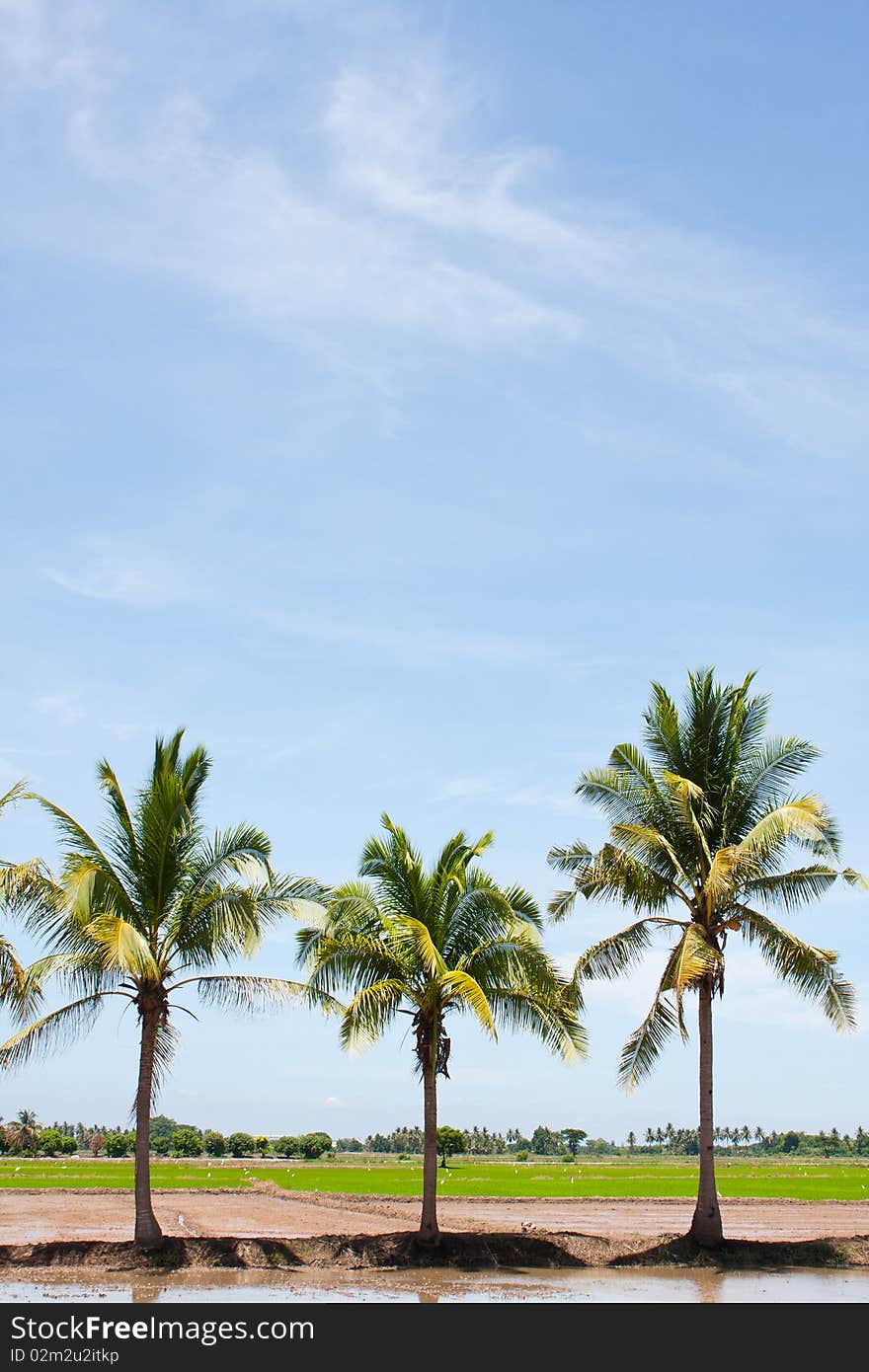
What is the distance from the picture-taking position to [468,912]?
882 inches

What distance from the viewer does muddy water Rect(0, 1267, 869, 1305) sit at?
16.9m

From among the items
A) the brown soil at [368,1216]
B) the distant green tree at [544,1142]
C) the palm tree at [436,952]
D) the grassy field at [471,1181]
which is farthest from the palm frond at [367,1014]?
the distant green tree at [544,1142]

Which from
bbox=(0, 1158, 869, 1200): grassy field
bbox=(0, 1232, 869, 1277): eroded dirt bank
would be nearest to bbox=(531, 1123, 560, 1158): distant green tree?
bbox=(0, 1158, 869, 1200): grassy field

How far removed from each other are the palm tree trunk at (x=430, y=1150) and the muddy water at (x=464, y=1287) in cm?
115

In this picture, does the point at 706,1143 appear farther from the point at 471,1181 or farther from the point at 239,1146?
the point at 239,1146

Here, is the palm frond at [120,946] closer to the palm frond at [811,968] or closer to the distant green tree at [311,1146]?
the palm frond at [811,968]

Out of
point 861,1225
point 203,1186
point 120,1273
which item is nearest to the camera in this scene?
point 120,1273

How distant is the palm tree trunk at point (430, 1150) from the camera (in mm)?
21641

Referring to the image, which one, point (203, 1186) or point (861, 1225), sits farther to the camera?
point (203, 1186)

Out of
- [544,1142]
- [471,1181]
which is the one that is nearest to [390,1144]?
[544,1142]

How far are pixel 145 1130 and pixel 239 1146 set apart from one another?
73.3 m

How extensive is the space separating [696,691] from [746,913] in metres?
4.43
